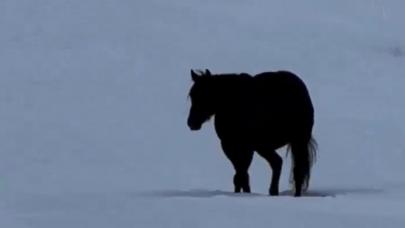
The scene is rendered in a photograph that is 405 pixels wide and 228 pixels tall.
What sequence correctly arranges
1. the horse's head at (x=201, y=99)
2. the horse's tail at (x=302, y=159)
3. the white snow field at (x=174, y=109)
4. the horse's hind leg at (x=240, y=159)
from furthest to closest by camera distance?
the horse's tail at (x=302, y=159) → the horse's hind leg at (x=240, y=159) → the horse's head at (x=201, y=99) → the white snow field at (x=174, y=109)

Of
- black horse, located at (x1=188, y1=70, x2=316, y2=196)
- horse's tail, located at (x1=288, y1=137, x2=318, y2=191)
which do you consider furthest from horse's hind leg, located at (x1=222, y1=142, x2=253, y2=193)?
horse's tail, located at (x1=288, y1=137, x2=318, y2=191)

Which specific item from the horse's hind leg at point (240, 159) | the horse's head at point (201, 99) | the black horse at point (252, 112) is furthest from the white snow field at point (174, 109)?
the horse's head at point (201, 99)

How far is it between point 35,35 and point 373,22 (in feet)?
29.5

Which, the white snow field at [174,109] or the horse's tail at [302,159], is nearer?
the white snow field at [174,109]

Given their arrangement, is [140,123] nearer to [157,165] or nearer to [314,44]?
[157,165]

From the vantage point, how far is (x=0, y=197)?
8914mm

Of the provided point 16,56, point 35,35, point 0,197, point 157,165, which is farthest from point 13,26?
point 0,197

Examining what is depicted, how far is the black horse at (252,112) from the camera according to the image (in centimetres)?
882

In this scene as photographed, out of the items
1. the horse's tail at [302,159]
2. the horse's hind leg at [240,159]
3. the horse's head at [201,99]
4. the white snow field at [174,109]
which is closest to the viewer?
the white snow field at [174,109]

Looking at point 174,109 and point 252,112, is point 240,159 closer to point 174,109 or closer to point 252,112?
point 252,112

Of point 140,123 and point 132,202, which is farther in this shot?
point 140,123

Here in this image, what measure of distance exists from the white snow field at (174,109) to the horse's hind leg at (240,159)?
0.23 m

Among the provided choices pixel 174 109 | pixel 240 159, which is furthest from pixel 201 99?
pixel 174 109

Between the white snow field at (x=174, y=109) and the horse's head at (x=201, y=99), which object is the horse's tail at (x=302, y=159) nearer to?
the white snow field at (x=174, y=109)
